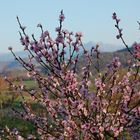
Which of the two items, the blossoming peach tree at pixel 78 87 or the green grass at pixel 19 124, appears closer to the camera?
the blossoming peach tree at pixel 78 87

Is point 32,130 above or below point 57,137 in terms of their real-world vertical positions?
below

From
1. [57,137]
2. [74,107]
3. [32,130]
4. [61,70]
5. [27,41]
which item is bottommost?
[32,130]

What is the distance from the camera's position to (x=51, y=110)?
7656 mm

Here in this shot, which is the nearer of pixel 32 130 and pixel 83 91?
pixel 83 91

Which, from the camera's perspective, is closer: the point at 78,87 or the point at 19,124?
the point at 78,87

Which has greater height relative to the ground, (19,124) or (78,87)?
(78,87)

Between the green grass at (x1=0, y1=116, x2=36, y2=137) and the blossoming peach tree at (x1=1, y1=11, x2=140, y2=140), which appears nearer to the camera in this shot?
the blossoming peach tree at (x1=1, y1=11, x2=140, y2=140)

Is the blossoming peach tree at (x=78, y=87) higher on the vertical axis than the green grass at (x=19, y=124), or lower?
higher

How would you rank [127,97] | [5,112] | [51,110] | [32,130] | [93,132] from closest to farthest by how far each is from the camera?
[93,132]
[127,97]
[51,110]
[32,130]
[5,112]

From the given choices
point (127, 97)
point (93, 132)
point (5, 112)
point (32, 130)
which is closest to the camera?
point (93, 132)

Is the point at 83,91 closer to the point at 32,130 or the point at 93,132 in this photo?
the point at 93,132

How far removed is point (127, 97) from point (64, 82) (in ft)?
3.63

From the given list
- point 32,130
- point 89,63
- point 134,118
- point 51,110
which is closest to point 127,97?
point 134,118

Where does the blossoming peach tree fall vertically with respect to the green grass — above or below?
above
